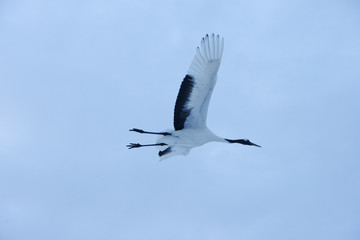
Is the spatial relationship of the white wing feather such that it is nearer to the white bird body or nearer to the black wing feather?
the black wing feather

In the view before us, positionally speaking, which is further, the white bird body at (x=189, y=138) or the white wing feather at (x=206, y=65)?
the white bird body at (x=189, y=138)

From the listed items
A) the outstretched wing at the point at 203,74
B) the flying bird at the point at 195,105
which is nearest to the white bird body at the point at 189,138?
the flying bird at the point at 195,105

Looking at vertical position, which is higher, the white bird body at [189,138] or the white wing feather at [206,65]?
the white wing feather at [206,65]

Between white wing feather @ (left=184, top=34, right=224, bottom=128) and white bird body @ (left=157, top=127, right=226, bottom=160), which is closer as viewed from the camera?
white wing feather @ (left=184, top=34, right=224, bottom=128)

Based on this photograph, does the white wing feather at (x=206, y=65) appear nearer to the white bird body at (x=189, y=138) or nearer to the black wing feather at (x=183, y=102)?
the black wing feather at (x=183, y=102)

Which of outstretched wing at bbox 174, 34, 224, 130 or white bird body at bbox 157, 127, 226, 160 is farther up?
outstretched wing at bbox 174, 34, 224, 130

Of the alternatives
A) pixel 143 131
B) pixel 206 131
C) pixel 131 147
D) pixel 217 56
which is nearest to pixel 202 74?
pixel 217 56

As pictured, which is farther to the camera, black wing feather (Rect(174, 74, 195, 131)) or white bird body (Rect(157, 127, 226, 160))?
white bird body (Rect(157, 127, 226, 160))

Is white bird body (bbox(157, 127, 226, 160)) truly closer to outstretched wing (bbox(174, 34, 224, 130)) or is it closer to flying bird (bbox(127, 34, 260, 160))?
flying bird (bbox(127, 34, 260, 160))

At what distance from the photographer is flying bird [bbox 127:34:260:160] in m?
17.0

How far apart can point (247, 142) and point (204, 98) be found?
3.99m

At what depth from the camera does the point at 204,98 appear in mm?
17344

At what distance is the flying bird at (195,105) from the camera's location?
1700 cm

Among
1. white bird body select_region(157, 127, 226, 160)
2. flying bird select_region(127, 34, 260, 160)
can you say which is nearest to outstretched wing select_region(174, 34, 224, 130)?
flying bird select_region(127, 34, 260, 160)
